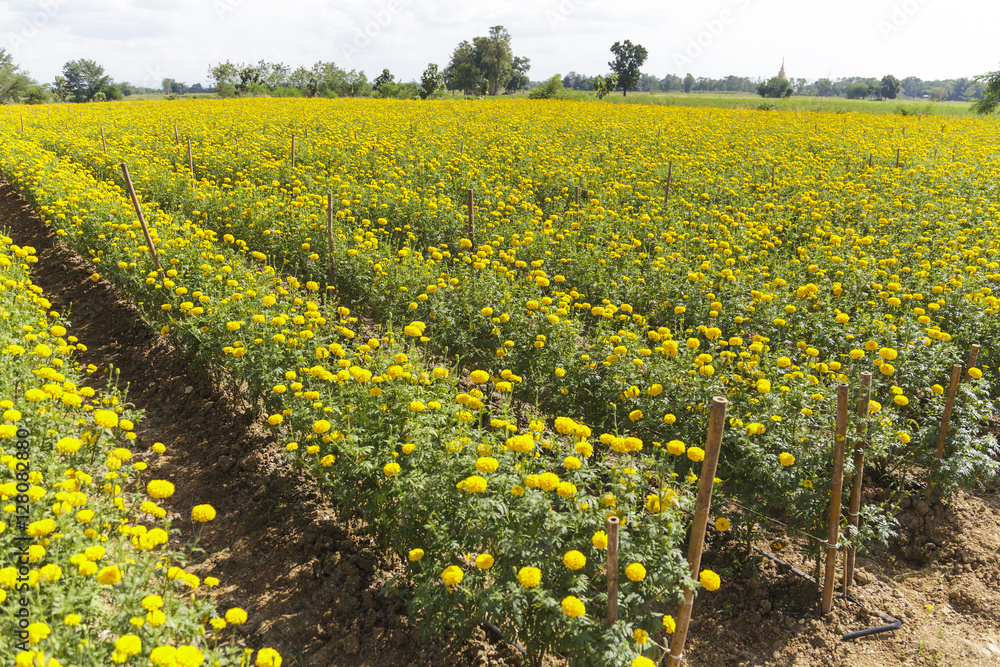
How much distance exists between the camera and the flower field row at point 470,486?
261cm

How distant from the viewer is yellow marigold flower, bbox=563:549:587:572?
8.13 feet

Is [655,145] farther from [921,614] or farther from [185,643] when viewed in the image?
[185,643]

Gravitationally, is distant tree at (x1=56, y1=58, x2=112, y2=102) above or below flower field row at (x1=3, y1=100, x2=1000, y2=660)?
above

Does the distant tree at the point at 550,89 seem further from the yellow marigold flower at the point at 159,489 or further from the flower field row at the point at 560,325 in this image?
the yellow marigold flower at the point at 159,489

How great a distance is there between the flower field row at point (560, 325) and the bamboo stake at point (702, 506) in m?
0.14

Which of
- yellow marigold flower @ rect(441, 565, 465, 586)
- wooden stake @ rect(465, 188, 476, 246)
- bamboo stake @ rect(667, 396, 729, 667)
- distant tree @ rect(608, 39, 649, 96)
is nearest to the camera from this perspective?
bamboo stake @ rect(667, 396, 729, 667)

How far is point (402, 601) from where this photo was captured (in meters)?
3.57

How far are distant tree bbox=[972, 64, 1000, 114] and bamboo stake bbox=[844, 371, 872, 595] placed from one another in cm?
3425

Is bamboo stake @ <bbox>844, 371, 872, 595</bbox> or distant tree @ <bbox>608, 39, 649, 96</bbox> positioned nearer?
bamboo stake @ <bbox>844, 371, 872, 595</bbox>

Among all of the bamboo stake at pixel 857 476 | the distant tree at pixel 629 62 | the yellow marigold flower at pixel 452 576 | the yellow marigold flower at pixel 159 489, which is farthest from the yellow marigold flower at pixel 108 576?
the distant tree at pixel 629 62

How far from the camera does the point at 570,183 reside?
11.3 metres

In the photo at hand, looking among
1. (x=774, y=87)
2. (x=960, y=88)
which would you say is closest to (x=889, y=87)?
(x=774, y=87)

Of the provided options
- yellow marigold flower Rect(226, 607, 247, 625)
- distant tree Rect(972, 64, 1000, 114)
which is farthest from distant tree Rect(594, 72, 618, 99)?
yellow marigold flower Rect(226, 607, 247, 625)

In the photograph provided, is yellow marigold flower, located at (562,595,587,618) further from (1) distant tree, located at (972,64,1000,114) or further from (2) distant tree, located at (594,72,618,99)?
(2) distant tree, located at (594,72,618,99)
